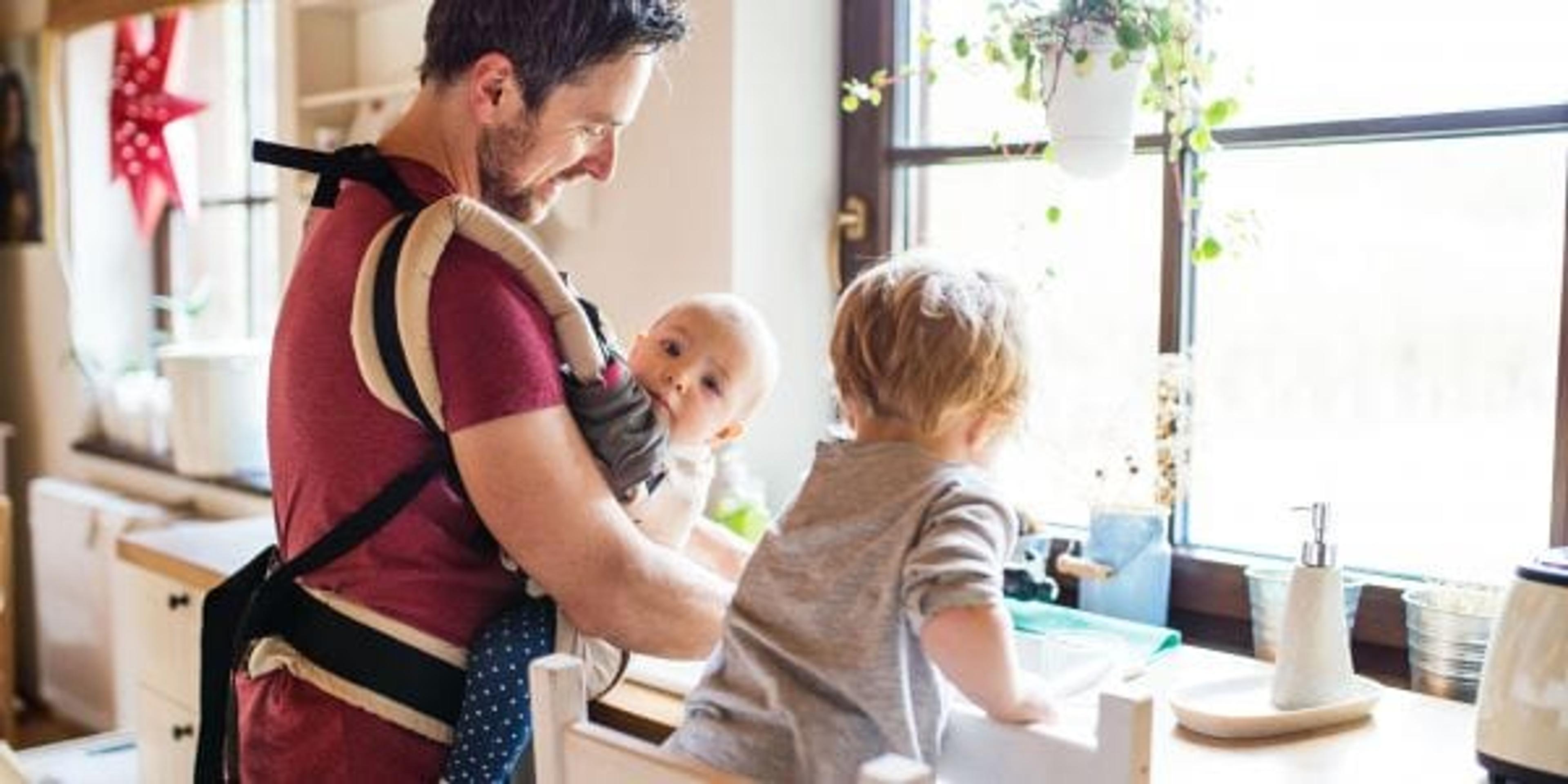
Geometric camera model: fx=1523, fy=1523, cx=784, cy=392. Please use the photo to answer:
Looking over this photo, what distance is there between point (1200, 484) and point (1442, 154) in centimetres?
48

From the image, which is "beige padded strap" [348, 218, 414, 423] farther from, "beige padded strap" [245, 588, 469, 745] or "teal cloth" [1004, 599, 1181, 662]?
"teal cloth" [1004, 599, 1181, 662]

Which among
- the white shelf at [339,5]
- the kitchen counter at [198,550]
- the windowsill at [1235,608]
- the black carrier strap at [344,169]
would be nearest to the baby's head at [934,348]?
the black carrier strap at [344,169]

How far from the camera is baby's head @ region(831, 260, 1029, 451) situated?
1.16 metres

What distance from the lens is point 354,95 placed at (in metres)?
2.79

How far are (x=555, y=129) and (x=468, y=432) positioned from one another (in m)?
0.29

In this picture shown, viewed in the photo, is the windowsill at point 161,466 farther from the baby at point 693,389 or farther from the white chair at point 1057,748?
the white chair at point 1057,748

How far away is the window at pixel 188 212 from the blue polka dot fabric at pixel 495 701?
94.1 inches

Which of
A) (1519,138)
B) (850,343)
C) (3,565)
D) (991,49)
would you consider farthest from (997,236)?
(3,565)

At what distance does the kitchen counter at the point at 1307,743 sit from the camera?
1240 mm

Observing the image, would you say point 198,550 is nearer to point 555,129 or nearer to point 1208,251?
point 555,129

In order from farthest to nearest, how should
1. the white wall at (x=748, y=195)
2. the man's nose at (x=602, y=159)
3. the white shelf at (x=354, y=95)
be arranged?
1. the white shelf at (x=354, y=95)
2. the white wall at (x=748, y=195)
3. the man's nose at (x=602, y=159)

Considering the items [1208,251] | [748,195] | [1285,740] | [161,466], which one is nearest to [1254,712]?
[1285,740]

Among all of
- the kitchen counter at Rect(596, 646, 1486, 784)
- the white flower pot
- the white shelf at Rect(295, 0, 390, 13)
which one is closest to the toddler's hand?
the kitchen counter at Rect(596, 646, 1486, 784)

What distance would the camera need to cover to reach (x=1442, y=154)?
1.65 metres
